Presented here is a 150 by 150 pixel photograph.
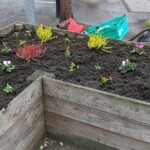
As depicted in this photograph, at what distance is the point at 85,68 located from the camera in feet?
9.78

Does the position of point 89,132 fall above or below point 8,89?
below

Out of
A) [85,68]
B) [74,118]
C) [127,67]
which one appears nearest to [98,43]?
[85,68]

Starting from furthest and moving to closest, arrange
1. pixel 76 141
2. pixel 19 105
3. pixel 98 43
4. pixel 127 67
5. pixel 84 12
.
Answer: pixel 84 12 < pixel 98 43 < pixel 127 67 < pixel 76 141 < pixel 19 105

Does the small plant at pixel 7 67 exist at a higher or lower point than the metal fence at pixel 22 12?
higher

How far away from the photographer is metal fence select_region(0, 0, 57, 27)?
21.9 feet

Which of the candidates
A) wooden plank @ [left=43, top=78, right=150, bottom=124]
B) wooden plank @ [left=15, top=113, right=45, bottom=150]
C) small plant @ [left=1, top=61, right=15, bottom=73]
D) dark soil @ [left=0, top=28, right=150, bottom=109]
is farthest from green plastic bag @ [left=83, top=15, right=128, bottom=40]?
wooden plank @ [left=15, top=113, right=45, bottom=150]

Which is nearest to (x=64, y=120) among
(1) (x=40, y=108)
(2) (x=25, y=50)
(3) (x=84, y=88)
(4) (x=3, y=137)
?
(1) (x=40, y=108)

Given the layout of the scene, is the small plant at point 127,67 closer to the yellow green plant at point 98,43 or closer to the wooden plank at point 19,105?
the yellow green plant at point 98,43

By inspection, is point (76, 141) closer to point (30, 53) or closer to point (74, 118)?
point (74, 118)

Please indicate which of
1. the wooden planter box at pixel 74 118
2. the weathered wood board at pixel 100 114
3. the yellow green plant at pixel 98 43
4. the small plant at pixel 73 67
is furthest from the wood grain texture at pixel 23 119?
the yellow green plant at pixel 98 43

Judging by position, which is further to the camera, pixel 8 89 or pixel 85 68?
pixel 85 68

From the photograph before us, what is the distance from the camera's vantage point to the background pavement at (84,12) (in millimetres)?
6691

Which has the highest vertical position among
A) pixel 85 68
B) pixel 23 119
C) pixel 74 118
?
pixel 85 68

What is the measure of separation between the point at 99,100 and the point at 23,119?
26.2 inches
